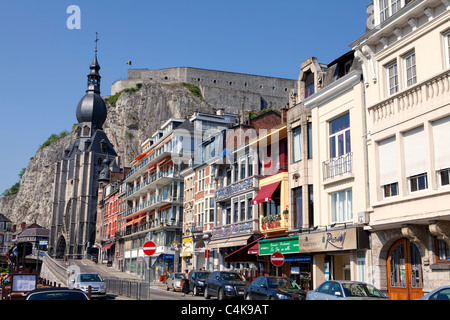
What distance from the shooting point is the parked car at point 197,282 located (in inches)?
1123

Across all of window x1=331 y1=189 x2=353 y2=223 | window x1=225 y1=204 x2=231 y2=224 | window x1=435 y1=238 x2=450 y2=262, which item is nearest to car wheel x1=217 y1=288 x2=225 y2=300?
window x1=331 y1=189 x2=353 y2=223

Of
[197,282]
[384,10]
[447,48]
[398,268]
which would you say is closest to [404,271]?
[398,268]

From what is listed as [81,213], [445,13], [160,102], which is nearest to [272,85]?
[160,102]

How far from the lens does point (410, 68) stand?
63.1 feet

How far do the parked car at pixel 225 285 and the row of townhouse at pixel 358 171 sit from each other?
331 centimetres

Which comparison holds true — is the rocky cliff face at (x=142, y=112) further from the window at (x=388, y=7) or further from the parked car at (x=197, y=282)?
the window at (x=388, y=7)

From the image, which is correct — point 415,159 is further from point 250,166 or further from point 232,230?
point 232,230

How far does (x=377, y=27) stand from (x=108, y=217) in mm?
68270

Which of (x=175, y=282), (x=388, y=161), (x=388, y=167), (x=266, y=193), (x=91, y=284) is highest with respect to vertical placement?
(x=266, y=193)

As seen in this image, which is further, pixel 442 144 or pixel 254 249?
pixel 254 249

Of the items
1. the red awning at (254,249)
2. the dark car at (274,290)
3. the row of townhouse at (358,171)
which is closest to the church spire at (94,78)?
the row of townhouse at (358,171)

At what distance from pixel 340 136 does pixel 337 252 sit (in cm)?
526

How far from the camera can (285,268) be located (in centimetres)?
2894
